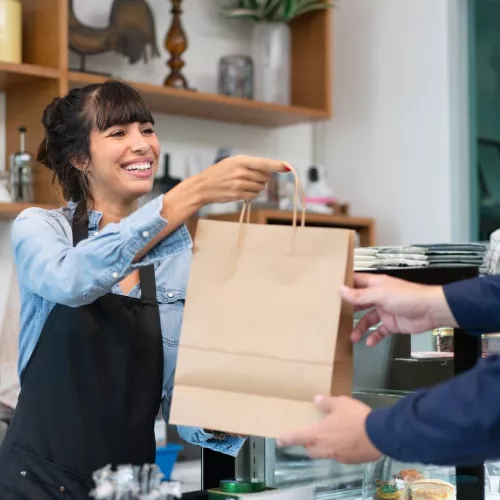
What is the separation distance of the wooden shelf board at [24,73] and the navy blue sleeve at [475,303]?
6.92ft

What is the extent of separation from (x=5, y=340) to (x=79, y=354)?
5.24 feet

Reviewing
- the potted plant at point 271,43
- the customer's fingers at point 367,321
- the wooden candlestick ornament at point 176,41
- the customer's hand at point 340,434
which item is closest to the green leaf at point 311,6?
the potted plant at point 271,43

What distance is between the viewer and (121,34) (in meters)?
3.46

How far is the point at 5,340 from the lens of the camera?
3068 millimetres

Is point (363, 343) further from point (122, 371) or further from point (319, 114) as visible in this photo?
point (319, 114)

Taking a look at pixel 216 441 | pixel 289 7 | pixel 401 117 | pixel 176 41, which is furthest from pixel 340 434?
pixel 401 117

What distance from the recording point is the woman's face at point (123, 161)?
172 centimetres

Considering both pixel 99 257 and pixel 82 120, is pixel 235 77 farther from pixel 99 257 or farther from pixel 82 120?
pixel 99 257

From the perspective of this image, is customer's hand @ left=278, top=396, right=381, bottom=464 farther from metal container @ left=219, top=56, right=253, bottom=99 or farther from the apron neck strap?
metal container @ left=219, top=56, right=253, bottom=99

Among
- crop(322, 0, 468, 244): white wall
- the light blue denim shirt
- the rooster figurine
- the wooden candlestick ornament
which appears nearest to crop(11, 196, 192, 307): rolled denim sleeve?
the light blue denim shirt

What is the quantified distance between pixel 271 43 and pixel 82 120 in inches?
88.7

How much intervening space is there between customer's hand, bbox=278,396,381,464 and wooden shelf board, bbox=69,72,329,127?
229cm

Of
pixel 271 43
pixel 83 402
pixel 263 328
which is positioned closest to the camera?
pixel 263 328

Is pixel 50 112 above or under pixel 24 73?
under
